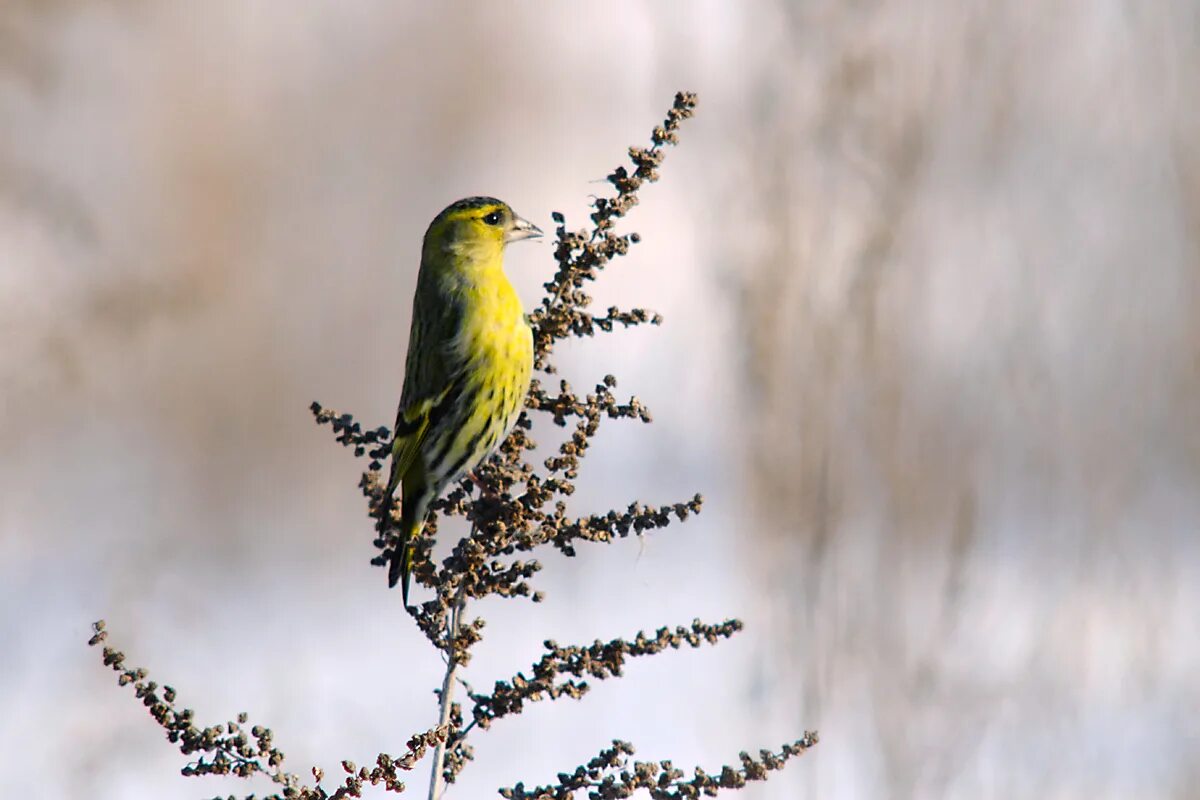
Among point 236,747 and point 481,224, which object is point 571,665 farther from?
point 481,224

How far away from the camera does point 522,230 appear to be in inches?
74.3

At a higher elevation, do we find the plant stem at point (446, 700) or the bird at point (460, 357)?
the bird at point (460, 357)

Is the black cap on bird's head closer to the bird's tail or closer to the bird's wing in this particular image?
the bird's wing

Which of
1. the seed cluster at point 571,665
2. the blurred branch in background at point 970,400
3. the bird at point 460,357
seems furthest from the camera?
the bird at point 460,357

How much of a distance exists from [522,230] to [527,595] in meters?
0.73

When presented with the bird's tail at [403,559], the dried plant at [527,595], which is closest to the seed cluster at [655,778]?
the dried plant at [527,595]

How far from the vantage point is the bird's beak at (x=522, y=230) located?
188 cm

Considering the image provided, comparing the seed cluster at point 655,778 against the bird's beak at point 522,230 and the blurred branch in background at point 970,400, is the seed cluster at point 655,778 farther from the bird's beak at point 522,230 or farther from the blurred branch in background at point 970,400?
the bird's beak at point 522,230

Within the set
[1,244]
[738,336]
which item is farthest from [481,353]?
[1,244]

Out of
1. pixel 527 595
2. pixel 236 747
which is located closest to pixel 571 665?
pixel 527 595

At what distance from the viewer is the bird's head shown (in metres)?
1.87

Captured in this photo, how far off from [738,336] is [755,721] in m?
0.33

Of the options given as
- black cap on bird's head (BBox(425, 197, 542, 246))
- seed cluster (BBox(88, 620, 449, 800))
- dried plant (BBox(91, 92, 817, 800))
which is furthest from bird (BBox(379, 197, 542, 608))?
seed cluster (BBox(88, 620, 449, 800))

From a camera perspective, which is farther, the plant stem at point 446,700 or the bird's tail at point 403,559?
the bird's tail at point 403,559
